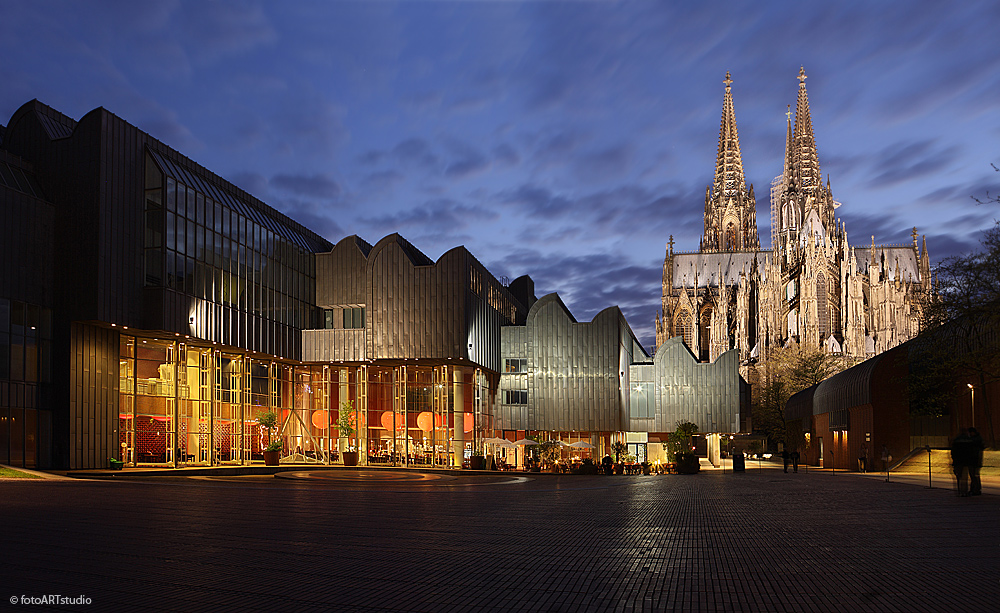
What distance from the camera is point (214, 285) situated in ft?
133

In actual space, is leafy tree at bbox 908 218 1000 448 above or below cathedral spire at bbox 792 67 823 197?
below

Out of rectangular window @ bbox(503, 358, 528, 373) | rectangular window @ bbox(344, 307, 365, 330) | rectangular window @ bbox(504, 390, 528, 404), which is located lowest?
rectangular window @ bbox(504, 390, 528, 404)

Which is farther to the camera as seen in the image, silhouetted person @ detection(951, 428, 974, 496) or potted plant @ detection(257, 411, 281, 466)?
potted plant @ detection(257, 411, 281, 466)

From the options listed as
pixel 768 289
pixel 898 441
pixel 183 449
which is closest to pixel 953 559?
pixel 898 441

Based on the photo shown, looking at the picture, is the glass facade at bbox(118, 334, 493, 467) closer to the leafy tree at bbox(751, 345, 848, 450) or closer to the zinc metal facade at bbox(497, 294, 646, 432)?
the zinc metal facade at bbox(497, 294, 646, 432)

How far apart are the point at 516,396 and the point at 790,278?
215ft

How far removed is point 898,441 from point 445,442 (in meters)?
25.2

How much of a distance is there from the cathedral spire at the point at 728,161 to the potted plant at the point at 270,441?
368 ft

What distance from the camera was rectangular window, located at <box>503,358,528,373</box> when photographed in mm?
56594

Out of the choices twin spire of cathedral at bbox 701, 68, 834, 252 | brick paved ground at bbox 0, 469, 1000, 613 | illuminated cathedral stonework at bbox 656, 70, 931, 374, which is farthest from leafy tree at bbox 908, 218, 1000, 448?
twin spire of cathedral at bbox 701, 68, 834, 252

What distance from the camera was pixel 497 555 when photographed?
10.1 meters

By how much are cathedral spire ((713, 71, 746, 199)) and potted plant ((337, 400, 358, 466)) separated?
355 feet

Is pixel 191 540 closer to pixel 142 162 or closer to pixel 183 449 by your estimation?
pixel 142 162

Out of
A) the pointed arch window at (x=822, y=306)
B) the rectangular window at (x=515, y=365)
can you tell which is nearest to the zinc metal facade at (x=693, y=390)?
the rectangular window at (x=515, y=365)
